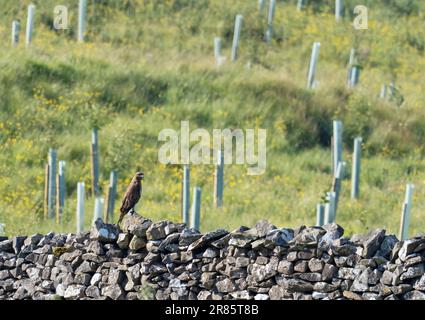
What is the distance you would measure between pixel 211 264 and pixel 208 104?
1649cm

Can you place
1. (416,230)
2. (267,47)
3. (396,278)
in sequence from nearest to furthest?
1. (396,278)
2. (416,230)
3. (267,47)

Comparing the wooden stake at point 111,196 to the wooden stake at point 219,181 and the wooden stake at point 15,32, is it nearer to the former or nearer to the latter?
the wooden stake at point 219,181

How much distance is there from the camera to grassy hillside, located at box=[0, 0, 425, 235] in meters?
26.3

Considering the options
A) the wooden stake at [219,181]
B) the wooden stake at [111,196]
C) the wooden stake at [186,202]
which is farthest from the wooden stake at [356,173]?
the wooden stake at [111,196]

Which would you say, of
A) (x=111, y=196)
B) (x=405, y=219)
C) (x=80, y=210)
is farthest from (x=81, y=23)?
(x=405, y=219)

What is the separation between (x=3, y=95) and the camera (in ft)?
99.5

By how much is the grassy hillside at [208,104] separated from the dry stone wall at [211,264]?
5.52 m

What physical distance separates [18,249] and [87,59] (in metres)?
16.6

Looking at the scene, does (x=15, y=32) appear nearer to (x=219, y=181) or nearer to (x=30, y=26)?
(x=30, y=26)

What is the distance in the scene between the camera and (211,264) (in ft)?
50.5

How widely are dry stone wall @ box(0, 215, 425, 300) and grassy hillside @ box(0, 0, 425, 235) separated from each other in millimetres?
5521

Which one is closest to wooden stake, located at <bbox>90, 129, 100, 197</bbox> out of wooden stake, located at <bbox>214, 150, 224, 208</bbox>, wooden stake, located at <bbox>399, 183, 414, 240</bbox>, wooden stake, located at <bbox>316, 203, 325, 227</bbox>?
wooden stake, located at <bbox>214, 150, 224, 208</bbox>
